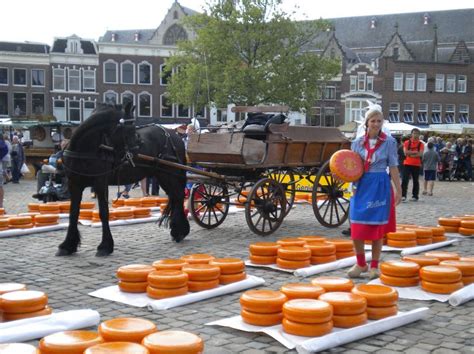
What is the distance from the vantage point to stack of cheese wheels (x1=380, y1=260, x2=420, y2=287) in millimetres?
6145

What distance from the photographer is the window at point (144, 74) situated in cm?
5450

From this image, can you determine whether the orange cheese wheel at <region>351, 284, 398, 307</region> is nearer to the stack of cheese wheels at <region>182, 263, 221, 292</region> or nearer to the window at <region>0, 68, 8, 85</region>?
the stack of cheese wheels at <region>182, 263, 221, 292</region>

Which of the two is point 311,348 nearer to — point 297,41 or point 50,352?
point 50,352

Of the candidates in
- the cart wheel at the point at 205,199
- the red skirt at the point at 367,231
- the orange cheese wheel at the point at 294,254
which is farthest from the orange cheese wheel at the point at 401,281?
the cart wheel at the point at 205,199

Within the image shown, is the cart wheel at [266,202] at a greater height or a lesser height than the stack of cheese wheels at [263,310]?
greater

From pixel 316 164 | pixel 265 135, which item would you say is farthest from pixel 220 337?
pixel 316 164

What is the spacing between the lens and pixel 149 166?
888cm

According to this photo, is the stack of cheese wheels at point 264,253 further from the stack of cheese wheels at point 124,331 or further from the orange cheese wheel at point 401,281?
the stack of cheese wheels at point 124,331

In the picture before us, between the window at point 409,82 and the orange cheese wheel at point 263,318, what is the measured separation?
204 feet

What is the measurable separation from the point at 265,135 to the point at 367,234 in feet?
11.1

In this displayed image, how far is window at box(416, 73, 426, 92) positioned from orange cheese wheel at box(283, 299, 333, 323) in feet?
206

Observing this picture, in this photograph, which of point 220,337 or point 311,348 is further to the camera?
point 220,337

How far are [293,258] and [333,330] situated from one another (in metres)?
2.27

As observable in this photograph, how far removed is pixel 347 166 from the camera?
→ 6383 mm
